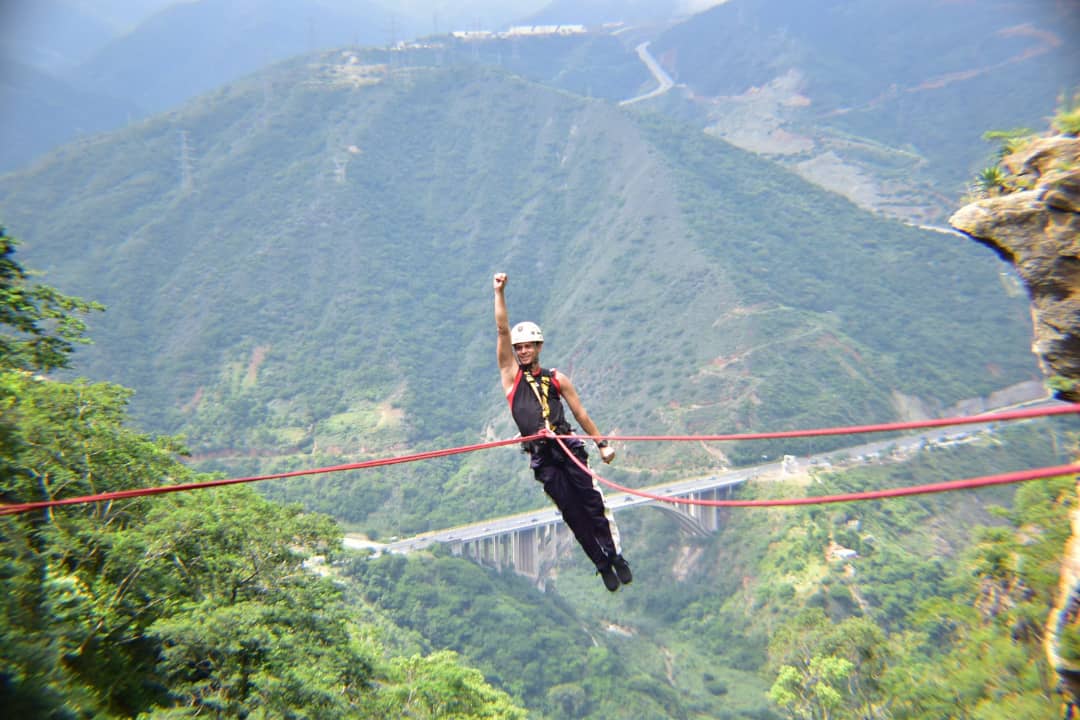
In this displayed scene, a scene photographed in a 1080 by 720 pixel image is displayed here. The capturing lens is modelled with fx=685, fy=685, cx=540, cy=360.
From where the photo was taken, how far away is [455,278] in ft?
372

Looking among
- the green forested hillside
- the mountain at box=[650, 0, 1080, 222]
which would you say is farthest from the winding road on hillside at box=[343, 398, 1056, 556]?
the mountain at box=[650, 0, 1080, 222]

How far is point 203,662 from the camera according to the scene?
428 inches

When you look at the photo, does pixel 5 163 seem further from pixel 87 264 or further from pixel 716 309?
pixel 716 309

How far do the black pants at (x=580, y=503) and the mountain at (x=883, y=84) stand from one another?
120079 mm

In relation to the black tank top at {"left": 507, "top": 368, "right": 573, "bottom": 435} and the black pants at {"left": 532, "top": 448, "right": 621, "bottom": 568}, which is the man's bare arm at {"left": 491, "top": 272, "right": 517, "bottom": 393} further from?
the black pants at {"left": 532, "top": 448, "right": 621, "bottom": 568}

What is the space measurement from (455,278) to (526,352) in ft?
356

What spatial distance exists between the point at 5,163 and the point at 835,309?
188801 mm

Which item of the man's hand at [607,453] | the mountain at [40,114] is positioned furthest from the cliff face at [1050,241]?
the mountain at [40,114]

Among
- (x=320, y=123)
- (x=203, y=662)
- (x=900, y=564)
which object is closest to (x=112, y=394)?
(x=203, y=662)

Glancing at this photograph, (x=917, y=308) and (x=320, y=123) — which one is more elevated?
(x=320, y=123)

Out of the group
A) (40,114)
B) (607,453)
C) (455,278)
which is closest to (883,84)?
(455,278)

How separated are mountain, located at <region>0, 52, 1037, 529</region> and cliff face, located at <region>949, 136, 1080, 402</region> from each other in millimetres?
54189

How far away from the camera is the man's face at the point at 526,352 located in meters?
6.45

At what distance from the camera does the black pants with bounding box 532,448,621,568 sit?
6.46m
